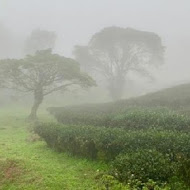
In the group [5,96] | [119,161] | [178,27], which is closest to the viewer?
[119,161]

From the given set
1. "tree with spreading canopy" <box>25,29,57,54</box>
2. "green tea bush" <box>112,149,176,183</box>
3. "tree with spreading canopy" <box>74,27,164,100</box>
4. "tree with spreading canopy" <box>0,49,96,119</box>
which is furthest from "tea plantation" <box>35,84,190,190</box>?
"tree with spreading canopy" <box>25,29,57,54</box>

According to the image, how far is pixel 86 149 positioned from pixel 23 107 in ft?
117

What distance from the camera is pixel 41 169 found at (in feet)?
46.9

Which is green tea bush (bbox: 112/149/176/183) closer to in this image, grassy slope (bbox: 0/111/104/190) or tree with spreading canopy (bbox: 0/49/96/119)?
grassy slope (bbox: 0/111/104/190)

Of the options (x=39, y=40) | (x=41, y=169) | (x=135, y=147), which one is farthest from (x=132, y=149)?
(x=39, y=40)

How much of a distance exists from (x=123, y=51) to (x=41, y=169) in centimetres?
3907

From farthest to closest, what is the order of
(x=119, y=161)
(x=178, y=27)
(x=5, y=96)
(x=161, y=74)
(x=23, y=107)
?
(x=178, y=27), (x=161, y=74), (x=5, y=96), (x=23, y=107), (x=119, y=161)

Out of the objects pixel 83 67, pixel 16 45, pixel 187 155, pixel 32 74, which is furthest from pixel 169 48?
pixel 187 155

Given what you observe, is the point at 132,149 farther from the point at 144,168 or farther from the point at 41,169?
the point at 41,169

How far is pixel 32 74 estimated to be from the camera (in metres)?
36.1

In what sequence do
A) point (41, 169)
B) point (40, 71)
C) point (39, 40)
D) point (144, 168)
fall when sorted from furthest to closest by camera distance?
point (39, 40) → point (40, 71) → point (41, 169) → point (144, 168)

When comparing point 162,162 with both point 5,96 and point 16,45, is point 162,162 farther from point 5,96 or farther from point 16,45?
point 16,45

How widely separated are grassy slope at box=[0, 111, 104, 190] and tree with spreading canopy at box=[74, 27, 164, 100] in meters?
32.2

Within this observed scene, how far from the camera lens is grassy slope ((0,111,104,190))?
1231 centimetres
